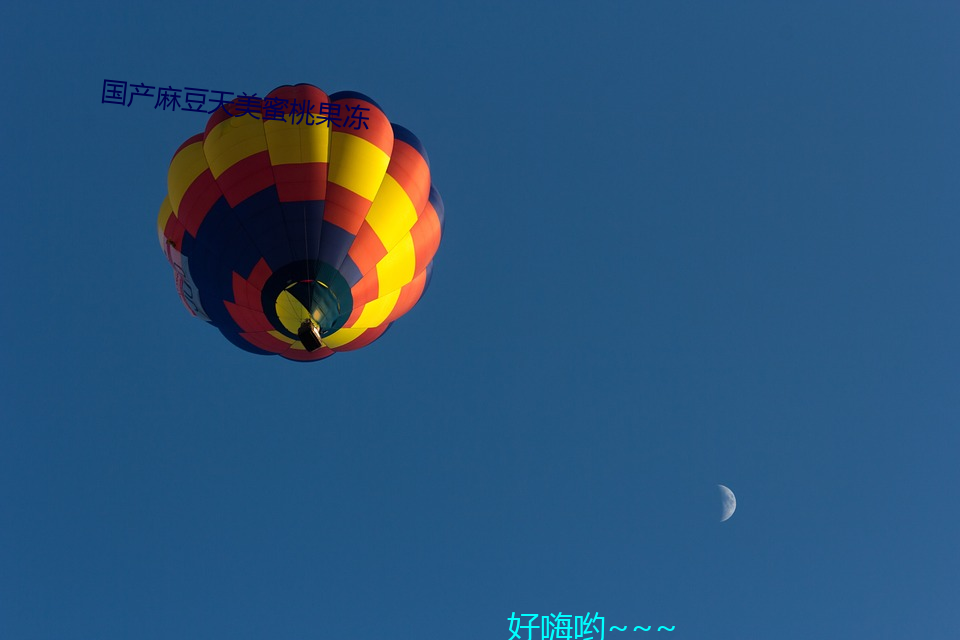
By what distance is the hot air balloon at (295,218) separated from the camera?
1088 cm

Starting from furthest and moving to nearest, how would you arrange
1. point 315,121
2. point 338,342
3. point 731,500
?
point 731,500
point 338,342
point 315,121

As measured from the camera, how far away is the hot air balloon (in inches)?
428

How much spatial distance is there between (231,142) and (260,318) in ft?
8.95

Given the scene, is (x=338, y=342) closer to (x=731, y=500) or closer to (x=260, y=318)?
(x=260, y=318)

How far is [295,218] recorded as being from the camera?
35.9 feet

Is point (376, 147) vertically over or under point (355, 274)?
over

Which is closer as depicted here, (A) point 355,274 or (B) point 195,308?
(A) point 355,274

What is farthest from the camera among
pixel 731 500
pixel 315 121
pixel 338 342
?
pixel 731 500

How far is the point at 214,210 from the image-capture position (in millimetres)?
11328

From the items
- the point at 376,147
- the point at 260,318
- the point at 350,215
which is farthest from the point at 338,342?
the point at 376,147

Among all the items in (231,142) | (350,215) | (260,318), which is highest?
(231,142)

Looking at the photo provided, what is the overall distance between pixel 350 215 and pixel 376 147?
132 cm

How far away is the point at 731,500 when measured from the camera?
18172 mm

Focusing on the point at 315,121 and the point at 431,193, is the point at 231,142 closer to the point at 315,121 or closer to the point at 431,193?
the point at 315,121
